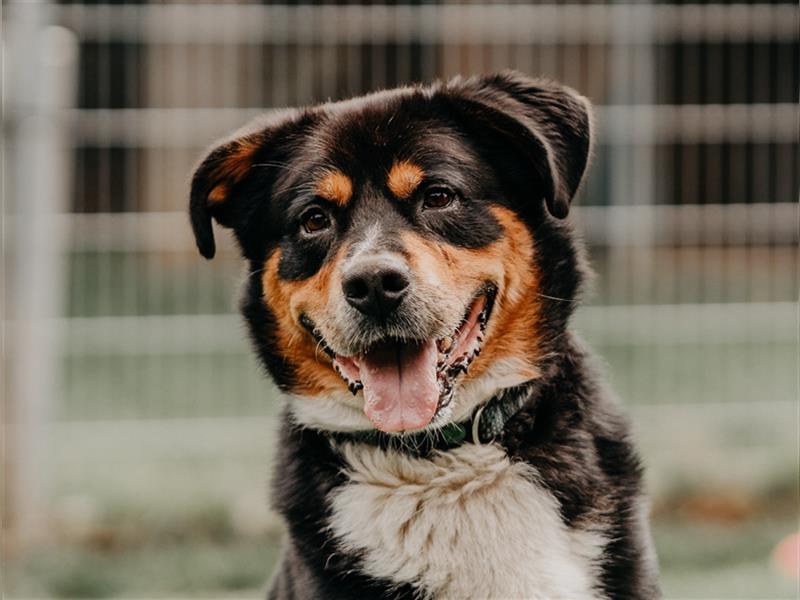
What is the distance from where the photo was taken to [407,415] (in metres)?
2.95

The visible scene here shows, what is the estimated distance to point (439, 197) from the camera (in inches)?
124

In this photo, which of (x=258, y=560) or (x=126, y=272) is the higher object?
(x=126, y=272)

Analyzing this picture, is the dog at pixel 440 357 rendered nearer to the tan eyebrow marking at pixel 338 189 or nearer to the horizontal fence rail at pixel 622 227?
the tan eyebrow marking at pixel 338 189

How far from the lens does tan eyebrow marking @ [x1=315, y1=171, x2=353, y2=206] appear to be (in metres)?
3.18

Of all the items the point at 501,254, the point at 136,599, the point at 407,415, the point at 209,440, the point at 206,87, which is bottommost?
the point at 136,599

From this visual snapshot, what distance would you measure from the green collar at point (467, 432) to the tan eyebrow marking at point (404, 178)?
524mm

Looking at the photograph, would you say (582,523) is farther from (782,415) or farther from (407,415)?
(782,415)

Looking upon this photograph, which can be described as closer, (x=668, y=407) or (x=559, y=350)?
(x=559, y=350)

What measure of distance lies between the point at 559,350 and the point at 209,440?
118 inches

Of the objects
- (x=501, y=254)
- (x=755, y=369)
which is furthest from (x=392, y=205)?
(x=755, y=369)

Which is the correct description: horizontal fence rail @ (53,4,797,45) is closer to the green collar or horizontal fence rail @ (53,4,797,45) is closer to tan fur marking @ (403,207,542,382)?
tan fur marking @ (403,207,542,382)

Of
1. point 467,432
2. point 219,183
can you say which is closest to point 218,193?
point 219,183

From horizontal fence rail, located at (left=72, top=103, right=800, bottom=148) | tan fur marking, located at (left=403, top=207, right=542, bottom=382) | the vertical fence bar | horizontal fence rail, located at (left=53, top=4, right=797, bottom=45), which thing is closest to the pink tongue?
tan fur marking, located at (left=403, top=207, right=542, bottom=382)

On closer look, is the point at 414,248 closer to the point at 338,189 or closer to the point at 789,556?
the point at 338,189
